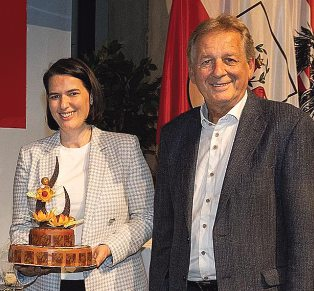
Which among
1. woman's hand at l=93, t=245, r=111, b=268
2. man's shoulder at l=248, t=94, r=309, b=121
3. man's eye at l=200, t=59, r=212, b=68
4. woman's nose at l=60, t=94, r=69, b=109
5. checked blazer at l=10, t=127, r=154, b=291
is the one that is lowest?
woman's hand at l=93, t=245, r=111, b=268

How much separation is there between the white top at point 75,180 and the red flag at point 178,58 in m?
1.08

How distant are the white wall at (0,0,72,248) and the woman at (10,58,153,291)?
68.0 inches

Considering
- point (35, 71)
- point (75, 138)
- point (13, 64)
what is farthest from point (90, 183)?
point (35, 71)

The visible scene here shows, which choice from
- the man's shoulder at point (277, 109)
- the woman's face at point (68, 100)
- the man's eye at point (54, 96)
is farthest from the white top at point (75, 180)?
the man's shoulder at point (277, 109)

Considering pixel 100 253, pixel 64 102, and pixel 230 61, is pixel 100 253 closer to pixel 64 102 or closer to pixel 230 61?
pixel 64 102

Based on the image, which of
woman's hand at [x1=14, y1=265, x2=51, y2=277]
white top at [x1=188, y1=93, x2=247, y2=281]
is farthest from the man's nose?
woman's hand at [x1=14, y1=265, x2=51, y2=277]

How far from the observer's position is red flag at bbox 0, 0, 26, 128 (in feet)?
17.3

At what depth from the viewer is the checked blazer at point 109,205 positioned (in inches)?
133

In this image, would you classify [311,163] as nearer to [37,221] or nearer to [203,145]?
[203,145]

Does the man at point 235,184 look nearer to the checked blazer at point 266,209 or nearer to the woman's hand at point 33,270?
the checked blazer at point 266,209

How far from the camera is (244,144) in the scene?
288 centimetres

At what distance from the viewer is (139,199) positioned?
11.4 feet

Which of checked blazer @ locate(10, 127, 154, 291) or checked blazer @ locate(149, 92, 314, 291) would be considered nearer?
checked blazer @ locate(149, 92, 314, 291)

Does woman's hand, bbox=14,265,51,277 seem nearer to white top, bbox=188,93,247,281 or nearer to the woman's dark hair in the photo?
white top, bbox=188,93,247,281
